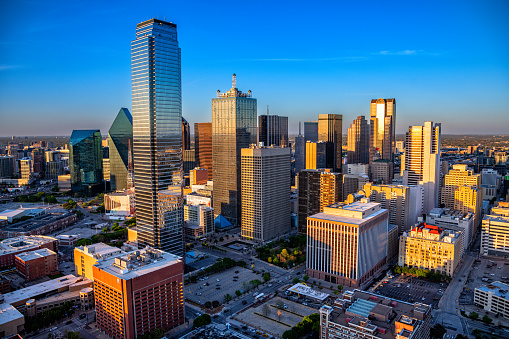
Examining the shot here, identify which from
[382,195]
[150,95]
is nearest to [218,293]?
[150,95]

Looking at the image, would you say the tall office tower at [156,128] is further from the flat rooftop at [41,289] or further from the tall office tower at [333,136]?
the tall office tower at [333,136]

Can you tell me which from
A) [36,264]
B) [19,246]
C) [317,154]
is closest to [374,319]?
[36,264]

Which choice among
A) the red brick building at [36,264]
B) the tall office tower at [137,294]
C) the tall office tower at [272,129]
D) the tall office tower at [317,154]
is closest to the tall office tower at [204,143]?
the tall office tower at [272,129]

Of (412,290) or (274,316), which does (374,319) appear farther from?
(412,290)

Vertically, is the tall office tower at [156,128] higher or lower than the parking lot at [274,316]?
higher

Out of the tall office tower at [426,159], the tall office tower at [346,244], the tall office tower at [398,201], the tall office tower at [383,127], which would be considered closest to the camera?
the tall office tower at [346,244]

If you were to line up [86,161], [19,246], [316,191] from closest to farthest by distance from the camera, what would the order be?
[19,246], [316,191], [86,161]
